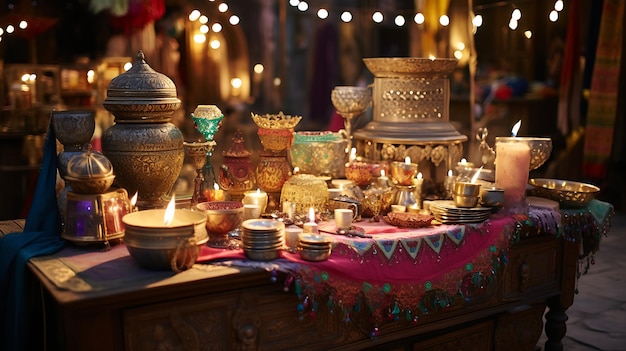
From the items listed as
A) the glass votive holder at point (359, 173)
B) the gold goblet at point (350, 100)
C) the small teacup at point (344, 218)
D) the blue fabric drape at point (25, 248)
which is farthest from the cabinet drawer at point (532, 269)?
the blue fabric drape at point (25, 248)

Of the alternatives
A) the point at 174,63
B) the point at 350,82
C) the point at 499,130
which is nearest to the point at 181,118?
the point at 174,63

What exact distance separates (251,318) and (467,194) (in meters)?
1.16

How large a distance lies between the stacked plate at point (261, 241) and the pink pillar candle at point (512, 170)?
1229mm

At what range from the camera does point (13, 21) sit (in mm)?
6359

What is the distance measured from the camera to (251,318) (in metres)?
2.28

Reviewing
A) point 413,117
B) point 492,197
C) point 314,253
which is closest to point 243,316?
point 314,253

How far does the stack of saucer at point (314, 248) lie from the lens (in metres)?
2.31

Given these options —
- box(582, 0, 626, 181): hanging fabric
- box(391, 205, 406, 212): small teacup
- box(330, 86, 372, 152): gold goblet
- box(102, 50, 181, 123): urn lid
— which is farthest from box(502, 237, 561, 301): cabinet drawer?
box(582, 0, 626, 181): hanging fabric

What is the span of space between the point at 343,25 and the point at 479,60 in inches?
85.5

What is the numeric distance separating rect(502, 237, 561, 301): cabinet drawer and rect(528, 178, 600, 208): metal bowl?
0.68ft

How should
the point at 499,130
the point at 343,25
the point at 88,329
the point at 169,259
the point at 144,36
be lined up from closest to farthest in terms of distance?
the point at 88,329 < the point at 169,259 < the point at 144,36 < the point at 499,130 < the point at 343,25

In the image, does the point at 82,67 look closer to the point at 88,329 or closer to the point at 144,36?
the point at 144,36

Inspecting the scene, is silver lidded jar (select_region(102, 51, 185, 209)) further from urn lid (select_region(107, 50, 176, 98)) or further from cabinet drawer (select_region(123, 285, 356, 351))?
cabinet drawer (select_region(123, 285, 356, 351))

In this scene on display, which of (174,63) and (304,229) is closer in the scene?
(304,229)
